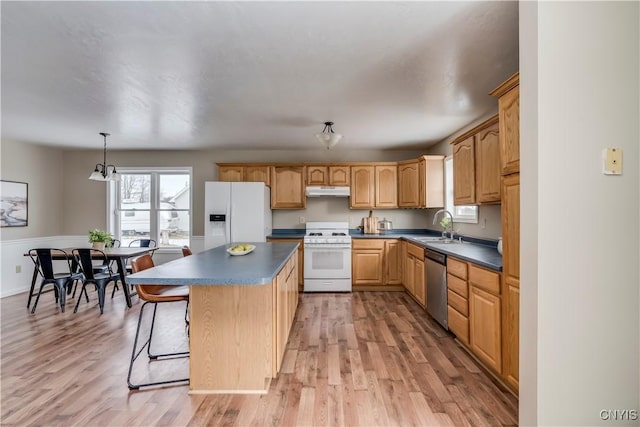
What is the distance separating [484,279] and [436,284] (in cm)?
100

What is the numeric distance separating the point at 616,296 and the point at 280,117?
10.5ft

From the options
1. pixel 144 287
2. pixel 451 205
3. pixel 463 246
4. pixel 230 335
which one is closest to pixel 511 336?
pixel 463 246

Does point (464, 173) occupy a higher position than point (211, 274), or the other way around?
point (464, 173)

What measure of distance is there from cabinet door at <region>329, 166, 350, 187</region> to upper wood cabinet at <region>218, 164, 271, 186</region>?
1.06 metres

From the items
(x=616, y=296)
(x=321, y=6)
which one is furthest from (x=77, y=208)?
(x=616, y=296)

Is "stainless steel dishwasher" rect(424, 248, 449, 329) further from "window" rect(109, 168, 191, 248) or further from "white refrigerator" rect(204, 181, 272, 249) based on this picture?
"window" rect(109, 168, 191, 248)

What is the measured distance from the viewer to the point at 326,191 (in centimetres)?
497

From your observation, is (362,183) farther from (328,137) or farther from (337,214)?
(328,137)

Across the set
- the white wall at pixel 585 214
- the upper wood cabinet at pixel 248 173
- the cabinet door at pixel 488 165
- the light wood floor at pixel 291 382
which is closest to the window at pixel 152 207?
the upper wood cabinet at pixel 248 173

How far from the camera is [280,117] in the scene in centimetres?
354

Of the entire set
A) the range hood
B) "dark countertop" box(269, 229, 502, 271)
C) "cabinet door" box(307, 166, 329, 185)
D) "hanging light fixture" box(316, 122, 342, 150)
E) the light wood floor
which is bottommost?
the light wood floor

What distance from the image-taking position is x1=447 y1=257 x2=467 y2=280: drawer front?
103 inches

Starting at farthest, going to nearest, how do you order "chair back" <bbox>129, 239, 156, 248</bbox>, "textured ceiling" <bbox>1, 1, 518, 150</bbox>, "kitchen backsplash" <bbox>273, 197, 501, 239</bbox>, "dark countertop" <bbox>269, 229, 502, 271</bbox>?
"kitchen backsplash" <bbox>273, 197, 501, 239</bbox>
"chair back" <bbox>129, 239, 156, 248</bbox>
"dark countertop" <bbox>269, 229, 502, 271</bbox>
"textured ceiling" <bbox>1, 1, 518, 150</bbox>

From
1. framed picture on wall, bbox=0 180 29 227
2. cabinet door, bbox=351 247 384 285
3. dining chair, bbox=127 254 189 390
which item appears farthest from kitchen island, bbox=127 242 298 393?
framed picture on wall, bbox=0 180 29 227
